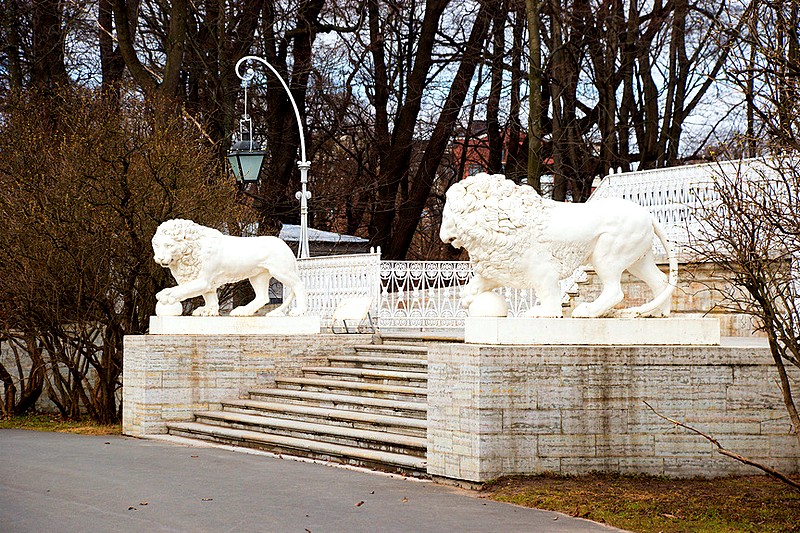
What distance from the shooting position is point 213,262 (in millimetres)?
14727

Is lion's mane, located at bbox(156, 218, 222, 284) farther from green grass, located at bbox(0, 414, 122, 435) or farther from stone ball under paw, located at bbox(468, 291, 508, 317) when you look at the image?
stone ball under paw, located at bbox(468, 291, 508, 317)

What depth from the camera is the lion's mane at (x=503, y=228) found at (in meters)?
10.4

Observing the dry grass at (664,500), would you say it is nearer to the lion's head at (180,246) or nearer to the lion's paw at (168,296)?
the lion's head at (180,246)

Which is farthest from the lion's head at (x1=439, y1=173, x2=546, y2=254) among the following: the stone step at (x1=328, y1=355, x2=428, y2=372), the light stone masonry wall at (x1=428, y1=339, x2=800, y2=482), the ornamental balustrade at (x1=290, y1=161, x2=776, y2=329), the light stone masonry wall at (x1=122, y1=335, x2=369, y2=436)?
the ornamental balustrade at (x1=290, y1=161, x2=776, y2=329)

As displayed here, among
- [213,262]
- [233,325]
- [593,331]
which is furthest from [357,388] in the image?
[593,331]

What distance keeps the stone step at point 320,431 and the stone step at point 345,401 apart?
442 mm

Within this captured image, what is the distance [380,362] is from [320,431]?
8.45 feet

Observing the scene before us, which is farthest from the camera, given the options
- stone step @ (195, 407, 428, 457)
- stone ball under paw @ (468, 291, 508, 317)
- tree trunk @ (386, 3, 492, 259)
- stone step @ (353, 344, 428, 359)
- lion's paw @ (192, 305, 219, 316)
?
tree trunk @ (386, 3, 492, 259)

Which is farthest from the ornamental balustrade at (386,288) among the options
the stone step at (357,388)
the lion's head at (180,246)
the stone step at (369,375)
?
the lion's head at (180,246)

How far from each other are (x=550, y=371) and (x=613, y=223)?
162cm

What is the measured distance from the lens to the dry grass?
27.1 ft

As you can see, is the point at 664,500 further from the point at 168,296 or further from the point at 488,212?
the point at 168,296

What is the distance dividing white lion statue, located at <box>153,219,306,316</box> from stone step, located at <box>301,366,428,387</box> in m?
1.07

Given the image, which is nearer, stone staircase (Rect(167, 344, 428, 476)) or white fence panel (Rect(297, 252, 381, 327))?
stone staircase (Rect(167, 344, 428, 476))
